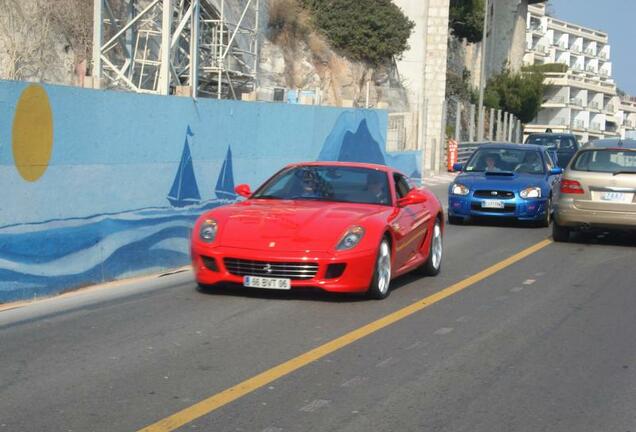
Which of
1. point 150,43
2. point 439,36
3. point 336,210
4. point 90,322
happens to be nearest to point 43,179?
point 90,322

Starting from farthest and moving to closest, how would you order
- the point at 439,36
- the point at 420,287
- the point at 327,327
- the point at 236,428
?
1. the point at 439,36
2. the point at 420,287
3. the point at 327,327
4. the point at 236,428

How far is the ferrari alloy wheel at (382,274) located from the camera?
10.6 metres

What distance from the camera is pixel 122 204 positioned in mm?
12258

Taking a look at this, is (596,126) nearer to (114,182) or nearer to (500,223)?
(500,223)

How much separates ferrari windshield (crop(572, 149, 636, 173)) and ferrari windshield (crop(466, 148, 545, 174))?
338 cm

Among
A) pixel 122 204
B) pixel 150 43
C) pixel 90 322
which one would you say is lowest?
pixel 90 322

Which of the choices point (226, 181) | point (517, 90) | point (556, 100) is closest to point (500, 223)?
point (226, 181)

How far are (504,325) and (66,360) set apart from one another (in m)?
3.97

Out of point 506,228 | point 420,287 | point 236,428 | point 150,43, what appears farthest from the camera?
point 150,43

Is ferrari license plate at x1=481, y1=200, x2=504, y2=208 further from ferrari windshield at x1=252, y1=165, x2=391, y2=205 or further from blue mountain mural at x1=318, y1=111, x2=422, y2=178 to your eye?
ferrari windshield at x1=252, y1=165, x2=391, y2=205

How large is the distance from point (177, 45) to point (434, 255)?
63.5 ft

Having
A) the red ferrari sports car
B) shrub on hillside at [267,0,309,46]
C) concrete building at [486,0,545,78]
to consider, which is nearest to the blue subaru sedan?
the red ferrari sports car

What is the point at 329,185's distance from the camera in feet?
39.2

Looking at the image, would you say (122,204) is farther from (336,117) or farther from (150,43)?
(150,43)
